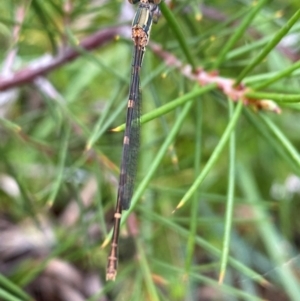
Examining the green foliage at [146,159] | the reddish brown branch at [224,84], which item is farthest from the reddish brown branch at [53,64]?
the reddish brown branch at [224,84]

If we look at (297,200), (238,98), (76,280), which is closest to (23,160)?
(76,280)

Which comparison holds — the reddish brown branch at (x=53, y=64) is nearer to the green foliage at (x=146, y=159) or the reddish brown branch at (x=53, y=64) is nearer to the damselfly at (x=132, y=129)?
the green foliage at (x=146, y=159)

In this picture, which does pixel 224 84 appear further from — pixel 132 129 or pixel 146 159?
pixel 146 159

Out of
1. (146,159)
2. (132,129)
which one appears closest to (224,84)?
(132,129)

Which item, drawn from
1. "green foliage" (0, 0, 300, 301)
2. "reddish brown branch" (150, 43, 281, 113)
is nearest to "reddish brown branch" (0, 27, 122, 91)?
"green foliage" (0, 0, 300, 301)

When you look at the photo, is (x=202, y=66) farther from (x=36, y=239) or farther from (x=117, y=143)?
(x=36, y=239)

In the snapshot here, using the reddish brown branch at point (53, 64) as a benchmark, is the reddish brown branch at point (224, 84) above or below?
below

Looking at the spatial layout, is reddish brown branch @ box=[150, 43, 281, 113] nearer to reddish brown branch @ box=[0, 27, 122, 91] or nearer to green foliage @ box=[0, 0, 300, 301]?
green foliage @ box=[0, 0, 300, 301]
